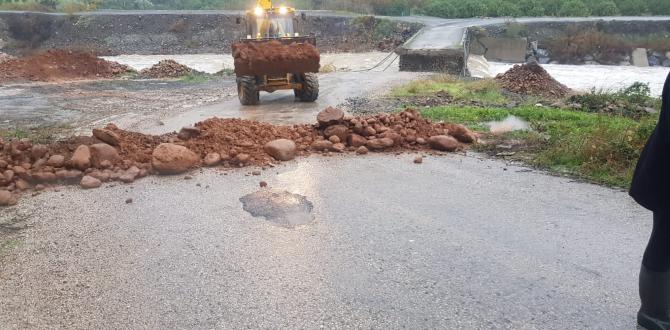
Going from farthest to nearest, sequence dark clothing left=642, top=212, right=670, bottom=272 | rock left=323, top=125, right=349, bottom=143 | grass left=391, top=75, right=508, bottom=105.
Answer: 1. grass left=391, top=75, right=508, bottom=105
2. rock left=323, top=125, right=349, bottom=143
3. dark clothing left=642, top=212, right=670, bottom=272

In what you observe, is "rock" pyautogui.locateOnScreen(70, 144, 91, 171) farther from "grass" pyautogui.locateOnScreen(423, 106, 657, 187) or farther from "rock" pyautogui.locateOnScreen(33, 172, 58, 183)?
"grass" pyautogui.locateOnScreen(423, 106, 657, 187)

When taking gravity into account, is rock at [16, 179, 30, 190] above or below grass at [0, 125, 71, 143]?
above

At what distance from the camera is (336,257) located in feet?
16.3

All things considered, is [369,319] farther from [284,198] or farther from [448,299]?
[284,198]

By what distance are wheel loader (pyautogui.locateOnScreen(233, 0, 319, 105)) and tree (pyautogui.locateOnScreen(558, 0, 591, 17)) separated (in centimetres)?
3465

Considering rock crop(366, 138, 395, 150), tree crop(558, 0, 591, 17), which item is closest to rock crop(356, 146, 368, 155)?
rock crop(366, 138, 395, 150)

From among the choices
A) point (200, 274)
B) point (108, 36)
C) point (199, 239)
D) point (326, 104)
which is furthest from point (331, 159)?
point (108, 36)

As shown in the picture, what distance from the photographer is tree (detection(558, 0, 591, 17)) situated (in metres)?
43.8

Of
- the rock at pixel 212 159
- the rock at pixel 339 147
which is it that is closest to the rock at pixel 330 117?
the rock at pixel 339 147

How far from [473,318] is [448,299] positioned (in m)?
0.31

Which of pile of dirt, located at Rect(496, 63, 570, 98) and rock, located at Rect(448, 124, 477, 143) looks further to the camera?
pile of dirt, located at Rect(496, 63, 570, 98)

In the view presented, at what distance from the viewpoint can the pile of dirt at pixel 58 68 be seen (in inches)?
903

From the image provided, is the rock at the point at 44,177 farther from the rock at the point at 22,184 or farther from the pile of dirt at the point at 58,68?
the pile of dirt at the point at 58,68

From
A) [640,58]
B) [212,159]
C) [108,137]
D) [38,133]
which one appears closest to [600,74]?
[640,58]
